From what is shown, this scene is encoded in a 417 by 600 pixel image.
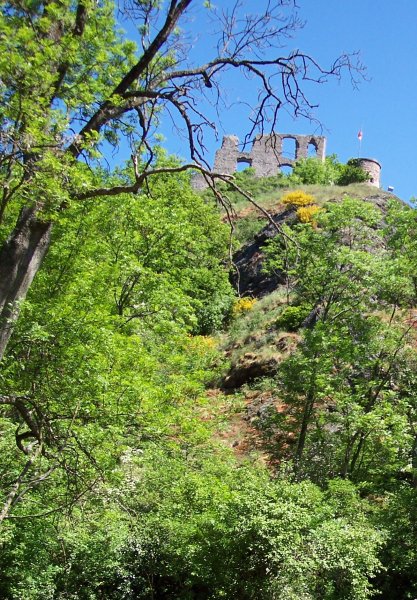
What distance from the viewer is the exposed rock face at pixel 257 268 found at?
28797 mm

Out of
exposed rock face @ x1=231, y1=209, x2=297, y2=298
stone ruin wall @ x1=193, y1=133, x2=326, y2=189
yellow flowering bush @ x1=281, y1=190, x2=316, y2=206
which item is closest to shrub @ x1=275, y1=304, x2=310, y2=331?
exposed rock face @ x1=231, y1=209, x2=297, y2=298

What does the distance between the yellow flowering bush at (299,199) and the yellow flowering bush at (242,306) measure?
9.21 metres

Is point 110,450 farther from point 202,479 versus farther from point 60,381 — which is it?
point 202,479

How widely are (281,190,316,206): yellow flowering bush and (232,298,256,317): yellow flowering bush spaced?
9.21 m

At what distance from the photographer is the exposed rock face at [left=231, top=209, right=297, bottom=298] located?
28.8 meters

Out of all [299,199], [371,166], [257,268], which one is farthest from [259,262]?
[371,166]

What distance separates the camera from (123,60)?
7.22 meters

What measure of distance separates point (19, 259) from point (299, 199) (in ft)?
102

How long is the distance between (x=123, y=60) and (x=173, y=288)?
636cm

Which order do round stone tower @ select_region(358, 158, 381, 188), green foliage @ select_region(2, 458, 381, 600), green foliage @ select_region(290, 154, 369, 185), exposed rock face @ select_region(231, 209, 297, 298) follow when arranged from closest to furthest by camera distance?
green foliage @ select_region(2, 458, 381, 600)
exposed rock face @ select_region(231, 209, 297, 298)
green foliage @ select_region(290, 154, 369, 185)
round stone tower @ select_region(358, 158, 381, 188)

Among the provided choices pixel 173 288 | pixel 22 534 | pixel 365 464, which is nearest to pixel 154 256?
pixel 173 288

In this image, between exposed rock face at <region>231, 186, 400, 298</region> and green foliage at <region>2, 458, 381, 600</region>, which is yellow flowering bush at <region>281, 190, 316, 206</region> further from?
green foliage at <region>2, 458, 381, 600</region>

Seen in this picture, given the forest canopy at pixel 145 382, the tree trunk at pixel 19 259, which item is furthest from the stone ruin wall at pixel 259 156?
the tree trunk at pixel 19 259

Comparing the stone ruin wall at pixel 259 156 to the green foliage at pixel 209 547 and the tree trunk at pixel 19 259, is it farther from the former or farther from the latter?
the tree trunk at pixel 19 259
